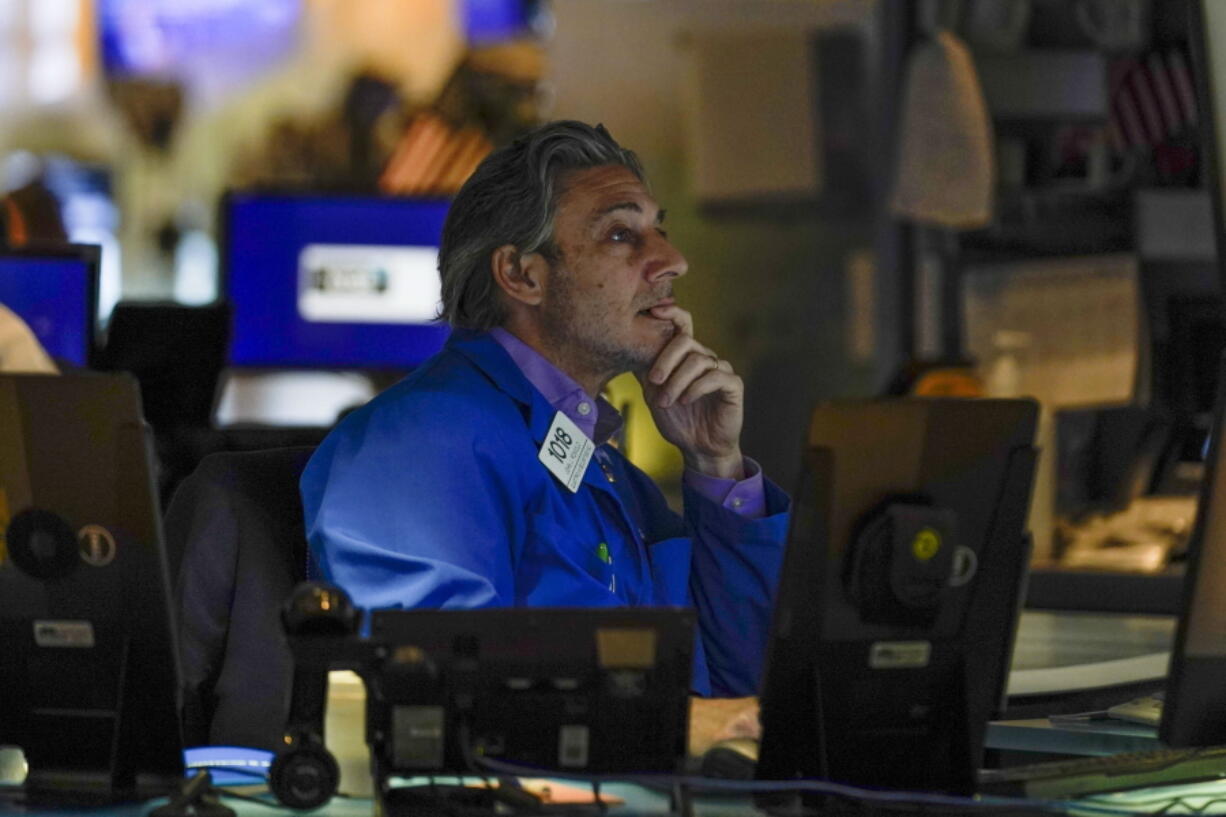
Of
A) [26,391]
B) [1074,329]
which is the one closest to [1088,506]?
[1074,329]

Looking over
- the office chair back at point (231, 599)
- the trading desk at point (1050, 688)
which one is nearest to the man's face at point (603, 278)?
the office chair back at point (231, 599)

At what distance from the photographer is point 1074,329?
4.48 m

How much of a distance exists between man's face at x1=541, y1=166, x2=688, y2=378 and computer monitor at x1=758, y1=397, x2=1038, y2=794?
0.65 m

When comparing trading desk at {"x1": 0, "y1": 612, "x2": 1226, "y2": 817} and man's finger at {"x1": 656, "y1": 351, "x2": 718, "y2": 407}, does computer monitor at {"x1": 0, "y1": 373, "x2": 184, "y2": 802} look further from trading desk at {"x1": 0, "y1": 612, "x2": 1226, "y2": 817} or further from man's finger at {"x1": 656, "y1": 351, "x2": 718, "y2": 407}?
man's finger at {"x1": 656, "y1": 351, "x2": 718, "y2": 407}

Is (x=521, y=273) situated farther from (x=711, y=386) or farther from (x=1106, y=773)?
(x=1106, y=773)

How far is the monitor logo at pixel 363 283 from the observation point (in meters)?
4.22

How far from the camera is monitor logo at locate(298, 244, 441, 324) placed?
4219mm

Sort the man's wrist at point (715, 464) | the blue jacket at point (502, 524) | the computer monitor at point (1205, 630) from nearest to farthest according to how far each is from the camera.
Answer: the computer monitor at point (1205, 630), the blue jacket at point (502, 524), the man's wrist at point (715, 464)

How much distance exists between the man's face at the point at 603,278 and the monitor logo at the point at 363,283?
203cm

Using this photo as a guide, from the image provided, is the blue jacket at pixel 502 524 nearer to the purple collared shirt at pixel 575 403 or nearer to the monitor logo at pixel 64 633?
the purple collared shirt at pixel 575 403

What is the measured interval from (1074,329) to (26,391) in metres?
3.35

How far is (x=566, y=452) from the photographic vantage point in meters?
2.10

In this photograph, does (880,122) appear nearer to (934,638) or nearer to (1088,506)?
(1088,506)

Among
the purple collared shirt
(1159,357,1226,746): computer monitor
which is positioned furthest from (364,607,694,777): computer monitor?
the purple collared shirt
